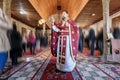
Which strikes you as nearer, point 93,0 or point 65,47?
point 65,47

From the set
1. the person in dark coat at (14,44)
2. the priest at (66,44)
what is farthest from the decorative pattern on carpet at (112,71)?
the person in dark coat at (14,44)

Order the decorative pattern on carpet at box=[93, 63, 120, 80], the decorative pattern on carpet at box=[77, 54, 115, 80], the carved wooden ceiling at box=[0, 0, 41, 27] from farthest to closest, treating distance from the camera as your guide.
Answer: the carved wooden ceiling at box=[0, 0, 41, 27], the decorative pattern on carpet at box=[93, 63, 120, 80], the decorative pattern on carpet at box=[77, 54, 115, 80]

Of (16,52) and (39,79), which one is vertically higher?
(16,52)

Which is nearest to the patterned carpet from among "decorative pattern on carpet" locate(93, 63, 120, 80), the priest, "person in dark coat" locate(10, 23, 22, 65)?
"decorative pattern on carpet" locate(93, 63, 120, 80)

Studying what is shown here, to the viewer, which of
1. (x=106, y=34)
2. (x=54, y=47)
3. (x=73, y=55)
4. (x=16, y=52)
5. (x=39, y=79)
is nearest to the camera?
(x=39, y=79)

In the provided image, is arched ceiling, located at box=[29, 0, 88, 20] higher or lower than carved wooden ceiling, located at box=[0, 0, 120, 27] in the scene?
higher

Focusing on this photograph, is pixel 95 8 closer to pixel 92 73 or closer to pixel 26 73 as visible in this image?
pixel 92 73

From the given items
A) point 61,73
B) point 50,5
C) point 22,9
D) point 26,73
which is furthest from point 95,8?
point 50,5

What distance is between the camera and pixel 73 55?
3908 millimetres

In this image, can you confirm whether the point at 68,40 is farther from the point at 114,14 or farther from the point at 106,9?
the point at 114,14

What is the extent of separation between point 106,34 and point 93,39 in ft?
4.70

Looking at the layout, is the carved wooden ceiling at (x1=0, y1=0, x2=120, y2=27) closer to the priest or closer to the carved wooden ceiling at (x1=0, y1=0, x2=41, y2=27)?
the carved wooden ceiling at (x1=0, y1=0, x2=41, y2=27)

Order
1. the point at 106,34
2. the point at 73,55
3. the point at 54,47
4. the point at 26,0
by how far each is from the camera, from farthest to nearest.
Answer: the point at 26,0 < the point at 106,34 < the point at 54,47 < the point at 73,55

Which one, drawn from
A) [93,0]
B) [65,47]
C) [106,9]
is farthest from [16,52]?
[93,0]
